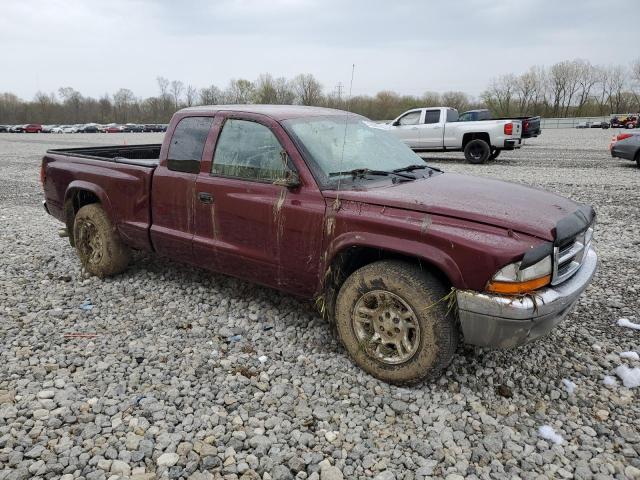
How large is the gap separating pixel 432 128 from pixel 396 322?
1449 centimetres

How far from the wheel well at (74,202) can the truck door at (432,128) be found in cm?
1323

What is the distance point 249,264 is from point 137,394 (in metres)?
1.22

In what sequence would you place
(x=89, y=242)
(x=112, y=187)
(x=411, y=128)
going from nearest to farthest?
(x=112, y=187) < (x=89, y=242) < (x=411, y=128)

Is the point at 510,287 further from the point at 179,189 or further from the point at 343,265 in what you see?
the point at 179,189

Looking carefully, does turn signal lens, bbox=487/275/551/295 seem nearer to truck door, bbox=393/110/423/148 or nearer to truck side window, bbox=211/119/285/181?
truck side window, bbox=211/119/285/181

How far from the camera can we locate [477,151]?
1580cm

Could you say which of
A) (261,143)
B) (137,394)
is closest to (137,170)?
(261,143)

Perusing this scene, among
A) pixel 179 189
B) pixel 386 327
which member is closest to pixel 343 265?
Answer: pixel 386 327

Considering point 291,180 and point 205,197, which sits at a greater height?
point 291,180

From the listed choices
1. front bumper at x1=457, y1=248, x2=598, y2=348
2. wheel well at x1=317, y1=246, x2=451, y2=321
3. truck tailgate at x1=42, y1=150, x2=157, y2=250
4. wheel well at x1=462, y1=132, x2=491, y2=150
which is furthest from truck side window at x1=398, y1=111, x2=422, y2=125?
front bumper at x1=457, y1=248, x2=598, y2=348

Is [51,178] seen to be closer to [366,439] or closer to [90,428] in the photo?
[90,428]

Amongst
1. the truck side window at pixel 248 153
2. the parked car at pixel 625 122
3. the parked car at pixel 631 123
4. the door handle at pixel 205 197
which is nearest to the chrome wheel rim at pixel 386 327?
the truck side window at pixel 248 153

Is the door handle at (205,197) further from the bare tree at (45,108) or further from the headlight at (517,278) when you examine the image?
the bare tree at (45,108)

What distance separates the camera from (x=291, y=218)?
346 centimetres
